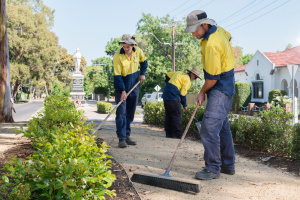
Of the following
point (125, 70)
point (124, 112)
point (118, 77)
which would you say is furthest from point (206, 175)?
point (125, 70)

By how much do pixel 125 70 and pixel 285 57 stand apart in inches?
1072

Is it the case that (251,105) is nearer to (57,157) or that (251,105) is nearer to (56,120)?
(56,120)

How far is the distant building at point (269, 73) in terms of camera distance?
26872 mm

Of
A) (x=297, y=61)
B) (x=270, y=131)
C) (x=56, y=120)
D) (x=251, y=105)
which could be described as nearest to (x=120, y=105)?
(x=56, y=120)

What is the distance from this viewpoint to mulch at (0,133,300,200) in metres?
2.95

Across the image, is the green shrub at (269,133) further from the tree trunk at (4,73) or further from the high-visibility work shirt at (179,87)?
the tree trunk at (4,73)

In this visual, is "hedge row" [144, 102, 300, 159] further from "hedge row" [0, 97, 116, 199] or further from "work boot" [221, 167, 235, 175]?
"hedge row" [0, 97, 116, 199]

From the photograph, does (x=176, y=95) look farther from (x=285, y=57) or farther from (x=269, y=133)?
(x=285, y=57)

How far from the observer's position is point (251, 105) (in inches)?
1000

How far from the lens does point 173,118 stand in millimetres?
6934

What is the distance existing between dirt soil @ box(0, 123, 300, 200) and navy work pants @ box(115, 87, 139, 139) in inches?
12.2

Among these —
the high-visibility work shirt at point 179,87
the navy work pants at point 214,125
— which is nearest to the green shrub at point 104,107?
the high-visibility work shirt at point 179,87

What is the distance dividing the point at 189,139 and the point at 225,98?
3474 millimetres

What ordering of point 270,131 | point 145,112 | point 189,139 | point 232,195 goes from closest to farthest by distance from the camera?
point 232,195
point 270,131
point 189,139
point 145,112
